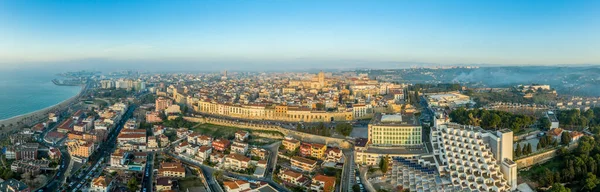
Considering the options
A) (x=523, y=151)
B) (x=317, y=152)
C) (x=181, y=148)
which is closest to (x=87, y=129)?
(x=181, y=148)

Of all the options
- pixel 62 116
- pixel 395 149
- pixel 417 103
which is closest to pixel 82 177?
pixel 395 149

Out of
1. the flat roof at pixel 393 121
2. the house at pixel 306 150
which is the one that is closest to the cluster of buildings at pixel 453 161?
the flat roof at pixel 393 121

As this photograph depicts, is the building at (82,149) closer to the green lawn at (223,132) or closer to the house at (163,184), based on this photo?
the house at (163,184)

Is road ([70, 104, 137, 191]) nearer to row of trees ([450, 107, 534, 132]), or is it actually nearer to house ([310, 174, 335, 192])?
house ([310, 174, 335, 192])

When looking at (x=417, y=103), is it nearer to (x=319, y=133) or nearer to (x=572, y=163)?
(x=319, y=133)

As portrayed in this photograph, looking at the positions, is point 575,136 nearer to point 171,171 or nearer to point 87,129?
point 171,171

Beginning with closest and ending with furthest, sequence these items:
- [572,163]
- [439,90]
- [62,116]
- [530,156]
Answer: [572,163] < [530,156] < [62,116] < [439,90]

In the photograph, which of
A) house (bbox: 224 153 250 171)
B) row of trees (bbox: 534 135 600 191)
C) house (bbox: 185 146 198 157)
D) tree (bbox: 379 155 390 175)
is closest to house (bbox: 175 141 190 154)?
house (bbox: 185 146 198 157)
